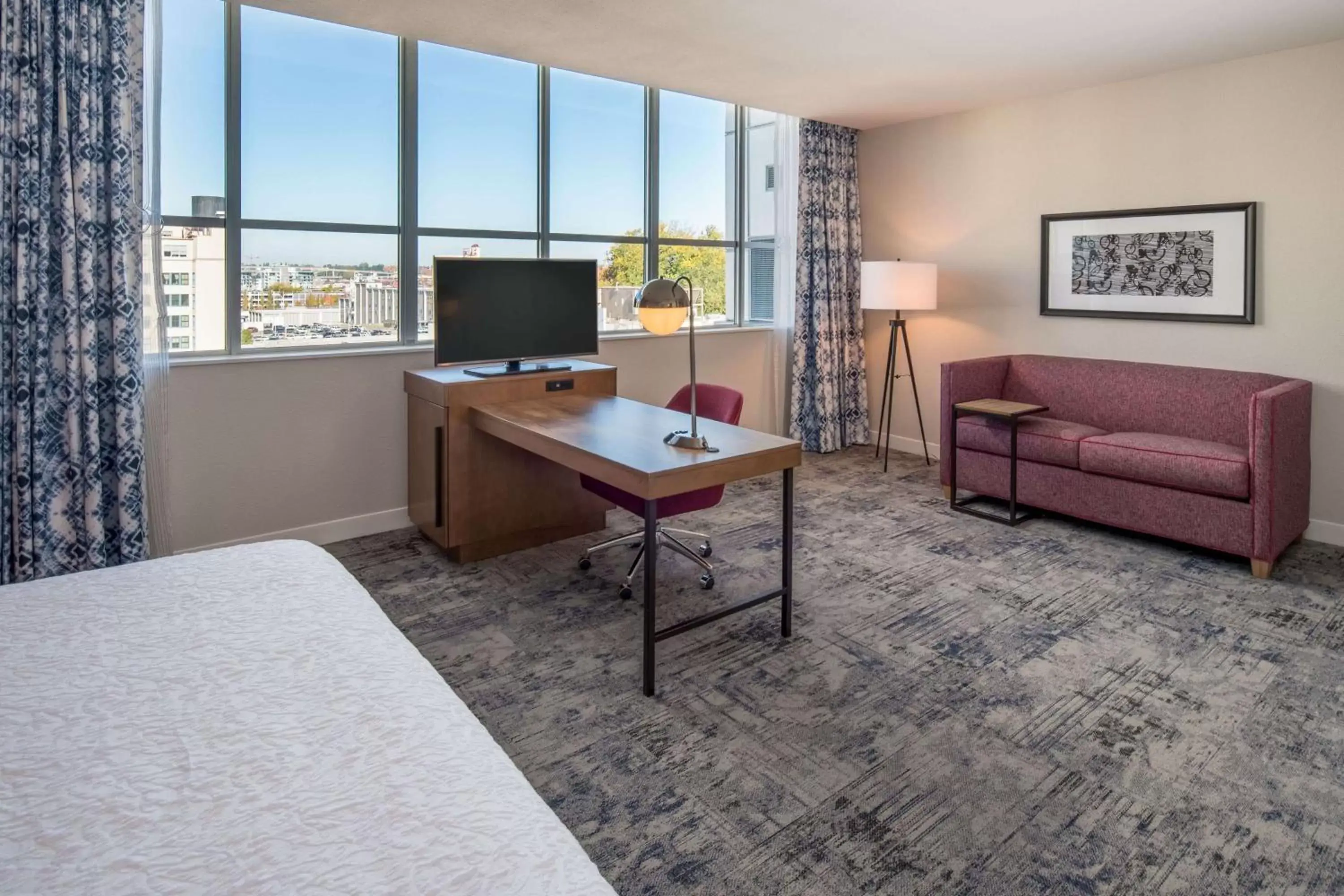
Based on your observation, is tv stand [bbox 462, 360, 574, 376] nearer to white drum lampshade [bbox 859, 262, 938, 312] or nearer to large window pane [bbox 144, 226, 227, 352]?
large window pane [bbox 144, 226, 227, 352]

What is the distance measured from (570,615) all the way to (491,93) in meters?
3.01

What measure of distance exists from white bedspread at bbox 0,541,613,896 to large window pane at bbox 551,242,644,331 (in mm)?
3732

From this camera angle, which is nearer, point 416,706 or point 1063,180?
point 416,706

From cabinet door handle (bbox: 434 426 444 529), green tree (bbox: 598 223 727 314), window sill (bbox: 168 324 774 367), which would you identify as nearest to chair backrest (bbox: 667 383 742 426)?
window sill (bbox: 168 324 774 367)

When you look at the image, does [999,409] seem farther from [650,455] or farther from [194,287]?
[194,287]

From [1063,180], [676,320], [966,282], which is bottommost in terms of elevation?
[676,320]

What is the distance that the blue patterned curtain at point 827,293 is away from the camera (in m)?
5.84

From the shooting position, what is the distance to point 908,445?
6148 mm

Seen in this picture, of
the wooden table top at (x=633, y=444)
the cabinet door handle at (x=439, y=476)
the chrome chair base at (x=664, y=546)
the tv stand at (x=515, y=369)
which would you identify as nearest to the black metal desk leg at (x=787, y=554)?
the wooden table top at (x=633, y=444)

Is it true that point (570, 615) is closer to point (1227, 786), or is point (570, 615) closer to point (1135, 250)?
point (1227, 786)

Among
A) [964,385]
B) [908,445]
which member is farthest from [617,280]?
[908,445]

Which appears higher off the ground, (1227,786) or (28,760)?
(28,760)

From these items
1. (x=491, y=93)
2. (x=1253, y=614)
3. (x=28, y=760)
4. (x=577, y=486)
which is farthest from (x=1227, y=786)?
(x=491, y=93)

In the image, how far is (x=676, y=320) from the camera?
2834 mm
